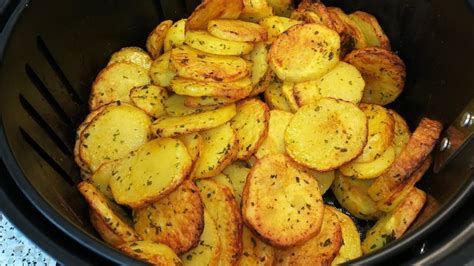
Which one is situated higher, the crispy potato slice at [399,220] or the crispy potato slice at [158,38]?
the crispy potato slice at [158,38]

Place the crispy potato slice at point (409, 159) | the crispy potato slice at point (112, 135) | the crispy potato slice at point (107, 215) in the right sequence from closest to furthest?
the crispy potato slice at point (107, 215) → the crispy potato slice at point (409, 159) → the crispy potato slice at point (112, 135)

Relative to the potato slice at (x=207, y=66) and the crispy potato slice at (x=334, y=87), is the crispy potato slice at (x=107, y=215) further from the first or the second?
the crispy potato slice at (x=334, y=87)

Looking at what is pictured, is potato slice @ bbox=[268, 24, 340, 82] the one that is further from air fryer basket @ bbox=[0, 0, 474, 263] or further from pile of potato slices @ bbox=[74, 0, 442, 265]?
air fryer basket @ bbox=[0, 0, 474, 263]

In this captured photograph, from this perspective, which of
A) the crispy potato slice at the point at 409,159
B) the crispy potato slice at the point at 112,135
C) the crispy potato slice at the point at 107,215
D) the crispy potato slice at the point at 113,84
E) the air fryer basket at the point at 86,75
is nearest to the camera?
the air fryer basket at the point at 86,75

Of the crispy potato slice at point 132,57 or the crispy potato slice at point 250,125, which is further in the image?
the crispy potato slice at point 132,57

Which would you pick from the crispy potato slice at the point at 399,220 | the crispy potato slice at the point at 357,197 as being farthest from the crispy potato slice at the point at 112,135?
the crispy potato slice at the point at 399,220

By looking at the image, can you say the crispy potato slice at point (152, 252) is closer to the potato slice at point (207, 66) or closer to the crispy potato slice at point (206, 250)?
the crispy potato slice at point (206, 250)

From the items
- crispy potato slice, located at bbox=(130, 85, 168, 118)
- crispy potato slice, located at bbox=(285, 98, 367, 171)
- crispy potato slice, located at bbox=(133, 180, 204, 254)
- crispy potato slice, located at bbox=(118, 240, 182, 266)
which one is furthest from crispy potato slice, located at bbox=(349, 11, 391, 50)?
crispy potato slice, located at bbox=(118, 240, 182, 266)

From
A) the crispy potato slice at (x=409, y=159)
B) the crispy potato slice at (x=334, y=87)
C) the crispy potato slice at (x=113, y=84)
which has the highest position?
the crispy potato slice at (x=113, y=84)
